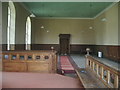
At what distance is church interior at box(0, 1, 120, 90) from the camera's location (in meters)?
3.07

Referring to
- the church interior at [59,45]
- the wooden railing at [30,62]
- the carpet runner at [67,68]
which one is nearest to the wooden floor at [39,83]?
the church interior at [59,45]

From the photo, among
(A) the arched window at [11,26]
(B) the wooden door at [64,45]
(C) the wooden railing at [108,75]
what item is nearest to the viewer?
(C) the wooden railing at [108,75]

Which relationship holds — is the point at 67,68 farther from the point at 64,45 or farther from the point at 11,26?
the point at 64,45

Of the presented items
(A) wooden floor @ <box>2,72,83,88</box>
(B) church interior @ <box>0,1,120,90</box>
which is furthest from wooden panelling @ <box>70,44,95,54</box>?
(A) wooden floor @ <box>2,72,83,88</box>

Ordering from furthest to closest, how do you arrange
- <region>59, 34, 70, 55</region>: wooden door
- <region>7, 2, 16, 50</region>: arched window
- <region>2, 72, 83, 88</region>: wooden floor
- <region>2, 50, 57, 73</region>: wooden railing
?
<region>59, 34, 70, 55</region>: wooden door, <region>7, 2, 16, 50</region>: arched window, <region>2, 50, 57, 73</region>: wooden railing, <region>2, 72, 83, 88</region>: wooden floor

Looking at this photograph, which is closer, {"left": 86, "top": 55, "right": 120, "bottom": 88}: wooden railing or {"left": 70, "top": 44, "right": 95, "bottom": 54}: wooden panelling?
{"left": 86, "top": 55, "right": 120, "bottom": 88}: wooden railing

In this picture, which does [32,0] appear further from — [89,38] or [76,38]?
[89,38]

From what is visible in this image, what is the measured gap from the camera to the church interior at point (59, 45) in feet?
10.1

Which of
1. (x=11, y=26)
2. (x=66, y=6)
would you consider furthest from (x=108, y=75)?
(x=66, y=6)

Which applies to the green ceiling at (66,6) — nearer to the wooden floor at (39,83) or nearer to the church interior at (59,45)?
the church interior at (59,45)

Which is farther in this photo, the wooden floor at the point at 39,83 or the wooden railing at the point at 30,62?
the wooden railing at the point at 30,62

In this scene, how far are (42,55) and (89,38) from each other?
34.8ft

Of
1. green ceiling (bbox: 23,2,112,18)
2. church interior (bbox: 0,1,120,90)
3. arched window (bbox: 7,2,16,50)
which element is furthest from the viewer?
green ceiling (bbox: 23,2,112,18)

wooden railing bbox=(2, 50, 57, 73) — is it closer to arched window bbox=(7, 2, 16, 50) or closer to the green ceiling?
arched window bbox=(7, 2, 16, 50)
